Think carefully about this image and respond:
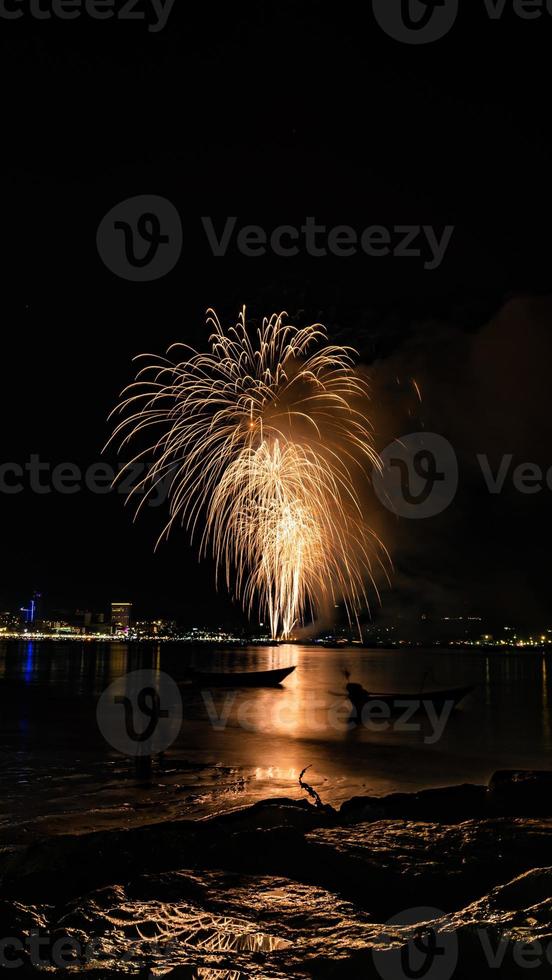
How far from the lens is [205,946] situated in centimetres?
859

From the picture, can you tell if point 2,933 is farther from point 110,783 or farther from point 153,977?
point 110,783

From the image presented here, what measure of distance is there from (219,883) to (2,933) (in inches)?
108

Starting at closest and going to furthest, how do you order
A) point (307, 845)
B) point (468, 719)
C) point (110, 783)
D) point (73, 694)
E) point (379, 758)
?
1. point (307, 845)
2. point (110, 783)
3. point (379, 758)
4. point (468, 719)
5. point (73, 694)

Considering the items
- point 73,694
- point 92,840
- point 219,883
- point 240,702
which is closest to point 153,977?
point 219,883

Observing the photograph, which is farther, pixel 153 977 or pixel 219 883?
pixel 219 883

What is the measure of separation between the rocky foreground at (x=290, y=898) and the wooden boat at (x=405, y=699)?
2292 cm

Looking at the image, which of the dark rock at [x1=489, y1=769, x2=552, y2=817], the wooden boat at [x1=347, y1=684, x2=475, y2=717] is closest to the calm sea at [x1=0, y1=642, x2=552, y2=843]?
the wooden boat at [x1=347, y1=684, x2=475, y2=717]

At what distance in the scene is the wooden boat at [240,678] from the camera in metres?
57.4

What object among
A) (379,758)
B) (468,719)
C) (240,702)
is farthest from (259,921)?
(240,702)

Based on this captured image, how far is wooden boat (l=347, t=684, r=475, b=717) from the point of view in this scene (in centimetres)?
3669

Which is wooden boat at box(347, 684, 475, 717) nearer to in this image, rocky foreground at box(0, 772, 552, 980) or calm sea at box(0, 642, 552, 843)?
calm sea at box(0, 642, 552, 843)

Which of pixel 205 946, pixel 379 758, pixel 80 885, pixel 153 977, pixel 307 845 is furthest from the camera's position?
pixel 379 758

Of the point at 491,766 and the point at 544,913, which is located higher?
the point at 544,913

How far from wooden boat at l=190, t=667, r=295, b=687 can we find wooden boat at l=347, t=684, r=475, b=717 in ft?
59.9
